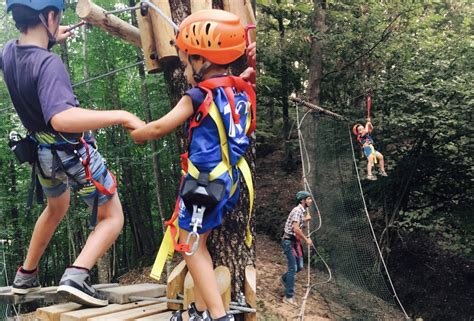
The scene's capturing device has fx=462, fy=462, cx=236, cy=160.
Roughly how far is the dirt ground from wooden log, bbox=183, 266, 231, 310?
3978 millimetres

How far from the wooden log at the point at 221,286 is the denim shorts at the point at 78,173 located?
46 cm

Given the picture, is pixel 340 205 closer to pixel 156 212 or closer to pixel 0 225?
pixel 156 212

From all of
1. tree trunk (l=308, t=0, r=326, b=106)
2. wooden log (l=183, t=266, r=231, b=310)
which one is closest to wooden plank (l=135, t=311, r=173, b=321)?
wooden log (l=183, t=266, r=231, b=310)

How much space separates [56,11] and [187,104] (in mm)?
646

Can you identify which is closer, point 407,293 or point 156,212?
point 407,293

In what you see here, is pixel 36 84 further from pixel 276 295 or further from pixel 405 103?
pixel 405 103

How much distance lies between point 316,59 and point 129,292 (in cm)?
720

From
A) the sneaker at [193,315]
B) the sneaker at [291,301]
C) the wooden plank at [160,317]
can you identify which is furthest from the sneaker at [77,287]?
the sneaker at [291,301]

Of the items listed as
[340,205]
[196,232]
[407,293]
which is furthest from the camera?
[407,293]

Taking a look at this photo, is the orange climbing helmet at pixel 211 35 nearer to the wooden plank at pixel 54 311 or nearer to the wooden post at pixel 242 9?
the wooden post at pixel 242 9

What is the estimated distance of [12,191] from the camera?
893 centimetres

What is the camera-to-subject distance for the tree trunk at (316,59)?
8359 millimetres

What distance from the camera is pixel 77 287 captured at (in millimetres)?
1660

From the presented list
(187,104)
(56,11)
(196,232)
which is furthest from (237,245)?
(56,11)
